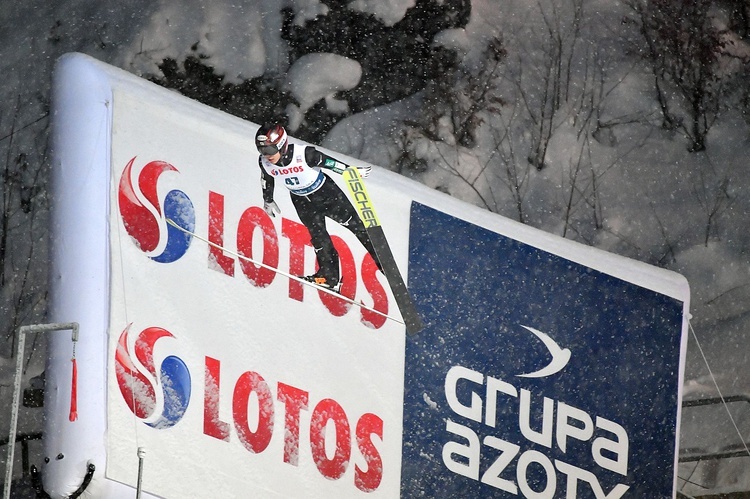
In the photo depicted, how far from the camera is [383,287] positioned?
354 cm

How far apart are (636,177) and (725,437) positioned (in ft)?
6.05

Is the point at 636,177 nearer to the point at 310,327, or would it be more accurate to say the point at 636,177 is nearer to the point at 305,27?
the point at 305,27

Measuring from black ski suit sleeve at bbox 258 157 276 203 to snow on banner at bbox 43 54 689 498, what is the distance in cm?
3

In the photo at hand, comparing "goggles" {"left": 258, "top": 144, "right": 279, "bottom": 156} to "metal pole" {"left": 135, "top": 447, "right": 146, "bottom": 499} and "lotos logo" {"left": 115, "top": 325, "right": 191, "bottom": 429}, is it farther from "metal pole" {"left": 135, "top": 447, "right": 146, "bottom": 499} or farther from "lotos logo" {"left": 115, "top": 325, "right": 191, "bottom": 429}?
"metal pole" {"left": 135, "top": 447, "right": 146, "bottom": 499}

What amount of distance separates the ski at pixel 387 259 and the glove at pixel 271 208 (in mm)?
270

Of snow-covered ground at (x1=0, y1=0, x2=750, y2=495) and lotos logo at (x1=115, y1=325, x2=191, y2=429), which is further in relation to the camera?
snow-covered ground at (x1=0, y1=0, x2=750, y2=495)

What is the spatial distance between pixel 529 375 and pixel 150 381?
158cm

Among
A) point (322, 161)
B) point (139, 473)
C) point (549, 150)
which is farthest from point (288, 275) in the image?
point (549, 150)

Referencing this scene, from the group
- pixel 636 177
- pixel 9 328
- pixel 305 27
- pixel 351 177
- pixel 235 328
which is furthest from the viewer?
pixel 636 177

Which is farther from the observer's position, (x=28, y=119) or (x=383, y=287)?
(x=28, y=119)

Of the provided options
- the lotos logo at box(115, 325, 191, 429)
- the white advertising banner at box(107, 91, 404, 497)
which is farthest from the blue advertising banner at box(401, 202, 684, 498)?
the lotos logo at box(115, 325, 191, 429)

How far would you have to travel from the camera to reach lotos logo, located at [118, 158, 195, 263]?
118 inches

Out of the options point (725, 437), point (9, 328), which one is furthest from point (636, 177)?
point (9, 328)

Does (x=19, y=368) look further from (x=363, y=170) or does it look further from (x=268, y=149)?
(x=363, y=170)
